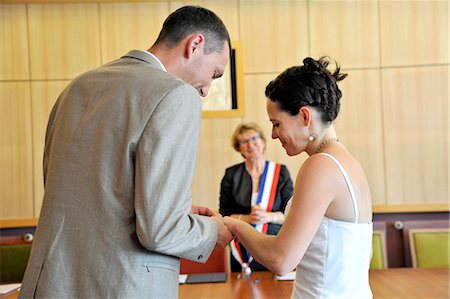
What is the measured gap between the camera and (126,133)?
4.62 ft

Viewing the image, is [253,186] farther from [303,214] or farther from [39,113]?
[303,214]

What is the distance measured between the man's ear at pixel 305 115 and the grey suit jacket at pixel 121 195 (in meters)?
0.49

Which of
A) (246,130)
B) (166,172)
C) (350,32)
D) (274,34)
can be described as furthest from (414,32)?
(166,172)

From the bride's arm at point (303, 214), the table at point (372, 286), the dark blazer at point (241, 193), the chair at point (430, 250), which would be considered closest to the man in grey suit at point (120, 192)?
the bride's arm at point (303, 214)

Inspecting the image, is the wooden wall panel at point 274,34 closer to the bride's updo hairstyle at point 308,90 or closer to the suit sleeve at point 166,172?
the bride's updo hairstyle at point 308,90

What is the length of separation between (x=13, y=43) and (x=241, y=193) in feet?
8.48

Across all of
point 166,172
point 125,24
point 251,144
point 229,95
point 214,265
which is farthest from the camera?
point 125,24

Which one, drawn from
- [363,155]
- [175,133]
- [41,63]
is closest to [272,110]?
[175,133]

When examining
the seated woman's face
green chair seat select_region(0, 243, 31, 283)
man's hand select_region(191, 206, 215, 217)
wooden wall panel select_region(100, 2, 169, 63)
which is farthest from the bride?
wooden wall panel select_region(100, 2, 169, 63)

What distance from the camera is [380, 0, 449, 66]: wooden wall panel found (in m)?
5.04

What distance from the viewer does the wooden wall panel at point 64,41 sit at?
513 centimetres

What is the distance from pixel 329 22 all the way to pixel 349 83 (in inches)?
22.1

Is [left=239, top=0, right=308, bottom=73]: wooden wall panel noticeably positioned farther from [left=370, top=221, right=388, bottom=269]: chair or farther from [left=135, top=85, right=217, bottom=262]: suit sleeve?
[left=135, top=85, right=217, bottom=262]: suit sleeve

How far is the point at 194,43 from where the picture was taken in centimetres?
169
